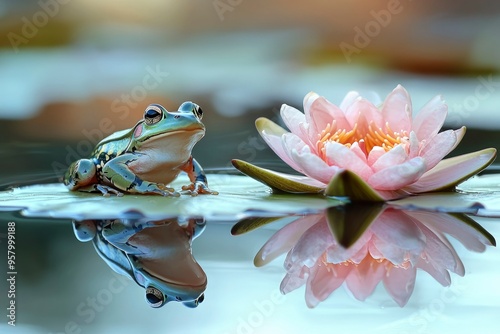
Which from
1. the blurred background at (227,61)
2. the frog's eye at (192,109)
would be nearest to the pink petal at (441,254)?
the frog's eye at (192,109)

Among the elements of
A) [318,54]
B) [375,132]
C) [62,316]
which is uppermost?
[375,132]

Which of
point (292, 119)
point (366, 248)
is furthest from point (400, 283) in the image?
point (292, 119)

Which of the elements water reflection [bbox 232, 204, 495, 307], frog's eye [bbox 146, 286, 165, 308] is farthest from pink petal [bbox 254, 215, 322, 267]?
frog's eye [bbox 146, 286, 165, 308]

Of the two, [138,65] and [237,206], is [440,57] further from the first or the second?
[237,206]

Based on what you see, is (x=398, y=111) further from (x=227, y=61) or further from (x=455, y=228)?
(x=227, y=61)

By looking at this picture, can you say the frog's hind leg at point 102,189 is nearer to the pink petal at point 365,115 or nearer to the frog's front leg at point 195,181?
the frog's front leg at point 195,181

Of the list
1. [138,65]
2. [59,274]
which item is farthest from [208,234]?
[138,65]

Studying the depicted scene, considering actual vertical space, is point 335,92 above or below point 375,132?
below
